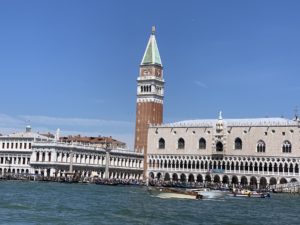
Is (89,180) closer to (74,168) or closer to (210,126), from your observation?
(74,168)

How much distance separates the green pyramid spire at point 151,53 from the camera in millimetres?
117625

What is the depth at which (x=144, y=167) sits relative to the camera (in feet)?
371

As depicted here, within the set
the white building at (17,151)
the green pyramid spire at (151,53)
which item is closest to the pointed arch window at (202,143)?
the green pyramid spire at (151,53)

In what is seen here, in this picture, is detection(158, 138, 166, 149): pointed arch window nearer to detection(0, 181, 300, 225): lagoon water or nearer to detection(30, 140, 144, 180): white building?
detection(30, 140, 144, 180): white building

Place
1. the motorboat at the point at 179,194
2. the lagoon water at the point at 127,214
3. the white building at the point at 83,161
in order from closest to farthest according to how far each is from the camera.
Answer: the lagoon water at the point at 127,214 < the motorboat at the point at 179,194 < the white building at the point at 83,161

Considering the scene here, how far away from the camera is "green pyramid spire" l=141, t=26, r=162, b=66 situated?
11762cm

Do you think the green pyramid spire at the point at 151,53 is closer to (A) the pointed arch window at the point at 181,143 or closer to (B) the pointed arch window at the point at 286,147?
(A) the pointed arch window at the point at 181,143

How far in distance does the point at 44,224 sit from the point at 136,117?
83.6m

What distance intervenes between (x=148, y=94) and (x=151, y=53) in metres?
8.10

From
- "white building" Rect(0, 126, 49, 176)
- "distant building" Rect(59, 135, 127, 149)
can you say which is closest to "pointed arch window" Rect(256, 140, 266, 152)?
"distant building" Rect(59, 135, 127, 149)

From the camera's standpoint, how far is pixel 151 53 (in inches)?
4653

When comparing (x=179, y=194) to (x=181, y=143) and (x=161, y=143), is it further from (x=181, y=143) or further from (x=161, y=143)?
(x=161, y=143)


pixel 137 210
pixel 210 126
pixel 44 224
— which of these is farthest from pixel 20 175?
pixel 44 224

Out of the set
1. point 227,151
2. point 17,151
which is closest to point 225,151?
point 227,151
